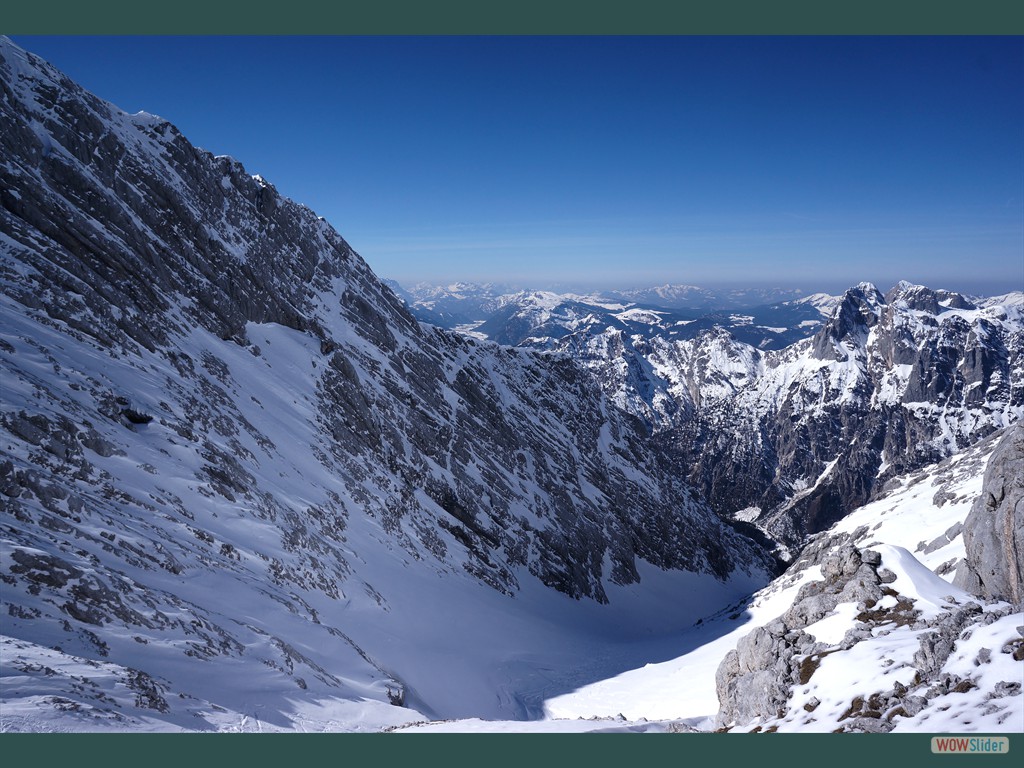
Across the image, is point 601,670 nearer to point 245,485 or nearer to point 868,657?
point 245,485

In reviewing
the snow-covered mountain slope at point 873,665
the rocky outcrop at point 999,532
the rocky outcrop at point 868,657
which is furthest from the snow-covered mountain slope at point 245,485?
the rocky outcrop at point 999,532

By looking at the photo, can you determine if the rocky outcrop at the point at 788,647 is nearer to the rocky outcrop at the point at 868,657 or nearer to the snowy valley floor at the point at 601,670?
the rocky outcrop at the point at 868,657

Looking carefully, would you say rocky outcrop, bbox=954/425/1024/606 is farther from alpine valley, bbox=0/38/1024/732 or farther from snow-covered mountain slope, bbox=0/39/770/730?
snow-covered mountain slope, bbox=0/39/770/730

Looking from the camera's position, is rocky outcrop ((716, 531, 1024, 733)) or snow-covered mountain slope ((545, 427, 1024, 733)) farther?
rocky outcrop ((716, 531, 1024, 733))

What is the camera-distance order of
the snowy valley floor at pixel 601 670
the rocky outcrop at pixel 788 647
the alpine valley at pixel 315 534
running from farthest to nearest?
the rocky outcrop at pixel 788 647
the alpine valley at pixel 315 534
the snowy valley floor at pixel 601 670

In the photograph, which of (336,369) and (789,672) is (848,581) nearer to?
(789,672)

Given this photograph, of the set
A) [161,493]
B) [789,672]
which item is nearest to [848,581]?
[789,672]

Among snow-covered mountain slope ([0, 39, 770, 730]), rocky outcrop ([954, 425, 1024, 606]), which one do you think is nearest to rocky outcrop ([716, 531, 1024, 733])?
rocky outcrop ([954, 425, 1024, 606])
